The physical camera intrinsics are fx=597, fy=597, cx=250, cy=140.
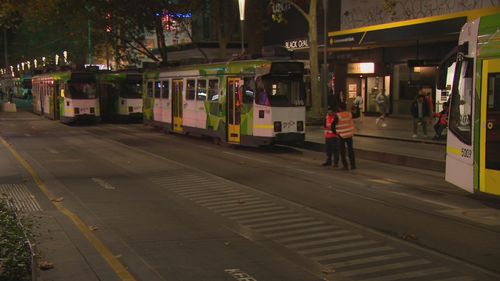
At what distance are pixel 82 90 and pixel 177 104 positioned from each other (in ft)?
31.4

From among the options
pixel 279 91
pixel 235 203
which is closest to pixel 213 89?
pixel 279 91

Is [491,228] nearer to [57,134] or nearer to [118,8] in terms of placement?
[57,134]

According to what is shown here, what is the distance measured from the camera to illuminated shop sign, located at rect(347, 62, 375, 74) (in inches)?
1361

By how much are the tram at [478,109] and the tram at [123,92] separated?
25.9 metres

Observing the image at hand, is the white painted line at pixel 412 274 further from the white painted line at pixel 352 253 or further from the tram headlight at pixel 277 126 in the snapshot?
the tram headlight at pixel 277 126

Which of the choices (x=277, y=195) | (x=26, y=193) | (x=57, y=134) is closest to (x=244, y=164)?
(x=277, y=195)

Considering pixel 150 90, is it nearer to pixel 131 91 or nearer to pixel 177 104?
pixel 177 104

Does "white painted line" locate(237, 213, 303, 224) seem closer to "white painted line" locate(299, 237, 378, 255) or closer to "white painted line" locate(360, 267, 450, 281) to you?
"white painted line" locate(299, 237, 378, 255)

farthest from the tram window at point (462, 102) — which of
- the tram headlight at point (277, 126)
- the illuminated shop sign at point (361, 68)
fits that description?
the illuminated shop sign at point (361, 68)

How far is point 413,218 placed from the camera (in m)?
9.46

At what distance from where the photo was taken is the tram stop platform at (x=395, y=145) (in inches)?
651

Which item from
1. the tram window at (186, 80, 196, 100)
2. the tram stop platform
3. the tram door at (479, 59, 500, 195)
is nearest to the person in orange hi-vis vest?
the tram stop platform

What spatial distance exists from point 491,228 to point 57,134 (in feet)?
71.2

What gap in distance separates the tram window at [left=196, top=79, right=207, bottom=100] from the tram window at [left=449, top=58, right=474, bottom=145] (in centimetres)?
1249
